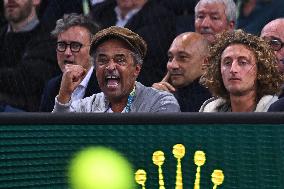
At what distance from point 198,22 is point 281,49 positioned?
73cm

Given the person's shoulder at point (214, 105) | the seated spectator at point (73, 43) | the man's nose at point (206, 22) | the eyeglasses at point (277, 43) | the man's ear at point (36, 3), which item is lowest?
the person's shoulder at point (214, 105)

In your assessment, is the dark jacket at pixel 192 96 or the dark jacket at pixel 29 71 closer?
the dark jacket at pixel 192 96

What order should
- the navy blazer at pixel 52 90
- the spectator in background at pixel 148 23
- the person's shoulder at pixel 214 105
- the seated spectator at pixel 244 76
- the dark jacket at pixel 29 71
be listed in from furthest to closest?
1. the dark jacket at pixel 29 71
2. the spectator in background at pixel 148 23
3. the navy blazer at pixel 52 90
4. the person's shoulder at pixel 214 105
5. the seated spectator at pixel 244 76

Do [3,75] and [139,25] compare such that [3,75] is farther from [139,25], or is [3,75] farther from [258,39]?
[258,39]

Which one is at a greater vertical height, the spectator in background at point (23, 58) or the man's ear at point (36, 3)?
the man's ear at point (36, 3)

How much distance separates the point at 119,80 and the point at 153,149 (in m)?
2.04

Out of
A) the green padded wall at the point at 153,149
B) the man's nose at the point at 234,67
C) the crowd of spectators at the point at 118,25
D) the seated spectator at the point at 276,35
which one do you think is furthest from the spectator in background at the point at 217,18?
the green padded wall at the point at 153,149

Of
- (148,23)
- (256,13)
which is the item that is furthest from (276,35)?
(148,23)

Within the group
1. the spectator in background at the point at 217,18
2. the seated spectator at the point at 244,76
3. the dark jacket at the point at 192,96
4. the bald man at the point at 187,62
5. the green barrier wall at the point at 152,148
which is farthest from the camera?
the spectator in background at the point at 217,18

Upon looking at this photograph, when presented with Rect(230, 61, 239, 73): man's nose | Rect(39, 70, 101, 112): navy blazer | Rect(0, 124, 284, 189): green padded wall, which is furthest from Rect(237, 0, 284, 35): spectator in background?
Rect(0, 124, 284, 189): green padded wall

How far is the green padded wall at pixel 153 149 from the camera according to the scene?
11.0ft

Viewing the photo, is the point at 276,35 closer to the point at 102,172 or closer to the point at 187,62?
the point at 187,62

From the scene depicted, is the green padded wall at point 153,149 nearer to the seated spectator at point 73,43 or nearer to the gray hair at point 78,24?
the seated spectator at point 73,43

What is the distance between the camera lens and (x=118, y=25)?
7375mm
